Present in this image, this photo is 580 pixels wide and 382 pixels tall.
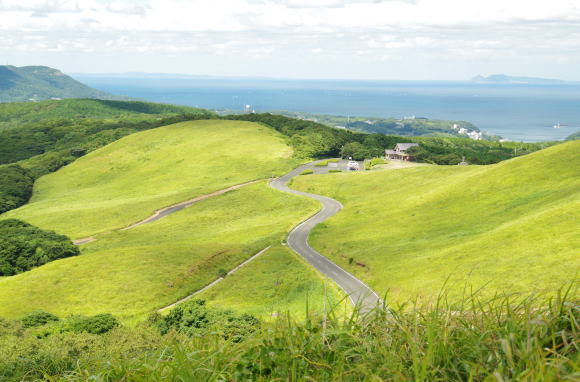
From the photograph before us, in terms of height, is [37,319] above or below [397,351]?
below

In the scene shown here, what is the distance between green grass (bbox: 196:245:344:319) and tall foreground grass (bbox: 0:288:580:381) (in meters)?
42.1

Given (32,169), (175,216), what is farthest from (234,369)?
(32,169)

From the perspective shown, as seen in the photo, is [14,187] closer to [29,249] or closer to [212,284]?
[29,249]

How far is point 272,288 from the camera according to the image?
61.0 meters

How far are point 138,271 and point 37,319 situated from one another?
721 inches

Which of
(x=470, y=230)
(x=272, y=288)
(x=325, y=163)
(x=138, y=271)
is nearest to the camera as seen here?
(x=272, y=288)

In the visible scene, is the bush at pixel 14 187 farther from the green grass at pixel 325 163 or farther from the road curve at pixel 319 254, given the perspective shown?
the green grass at pixel 325 163

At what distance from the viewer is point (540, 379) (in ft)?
18.0

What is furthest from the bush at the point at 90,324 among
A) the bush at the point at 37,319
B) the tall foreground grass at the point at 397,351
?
the tall foreground grass at the point at 397,351

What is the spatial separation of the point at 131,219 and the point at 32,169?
99779 millimetres

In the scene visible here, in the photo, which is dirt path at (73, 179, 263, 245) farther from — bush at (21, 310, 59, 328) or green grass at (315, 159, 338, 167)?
bush at (21, 310, 59, 328)

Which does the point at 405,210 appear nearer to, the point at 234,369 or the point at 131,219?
the point at 131,219

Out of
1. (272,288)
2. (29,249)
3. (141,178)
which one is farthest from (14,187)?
(272,288)

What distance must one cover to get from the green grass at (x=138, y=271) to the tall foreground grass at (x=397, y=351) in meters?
50.5
